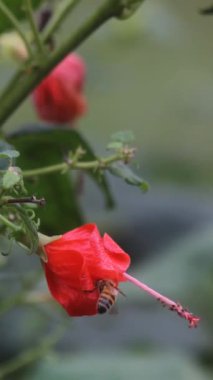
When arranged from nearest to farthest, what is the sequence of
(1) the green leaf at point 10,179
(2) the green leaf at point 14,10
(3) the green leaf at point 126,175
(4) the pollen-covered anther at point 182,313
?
(1) the green leaf at point 10,179 < (4) the pollen-covered anther at point 182,313 < (3) the green leaf at point 126,175 < (2) the green leaf at point 14,10

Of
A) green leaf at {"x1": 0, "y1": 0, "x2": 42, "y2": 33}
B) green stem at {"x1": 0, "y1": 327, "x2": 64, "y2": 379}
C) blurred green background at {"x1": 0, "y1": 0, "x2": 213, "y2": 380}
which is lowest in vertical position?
blurred green background at {"x1": 0, "y1": 0, "x2": 213, "y2": 380}

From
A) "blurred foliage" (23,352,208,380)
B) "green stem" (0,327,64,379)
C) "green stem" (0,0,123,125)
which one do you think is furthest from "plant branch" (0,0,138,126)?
"blurred foliage" (23,352,208,380)

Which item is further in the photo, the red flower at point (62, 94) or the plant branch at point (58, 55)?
the red flower at point (62, 94)

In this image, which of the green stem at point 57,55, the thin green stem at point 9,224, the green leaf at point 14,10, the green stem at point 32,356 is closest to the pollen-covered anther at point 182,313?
the thin green stem at point 9,224

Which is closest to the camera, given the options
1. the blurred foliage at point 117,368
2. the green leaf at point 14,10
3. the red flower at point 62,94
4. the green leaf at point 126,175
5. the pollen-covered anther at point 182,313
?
the pollen-covered anther at point 182,313

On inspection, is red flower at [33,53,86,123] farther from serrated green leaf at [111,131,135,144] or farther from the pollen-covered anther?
the pollen-covered anther

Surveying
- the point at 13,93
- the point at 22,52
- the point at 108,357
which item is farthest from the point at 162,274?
the point at 13,93

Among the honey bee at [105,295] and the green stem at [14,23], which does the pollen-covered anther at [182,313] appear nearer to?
the honey bee at [105,295]
